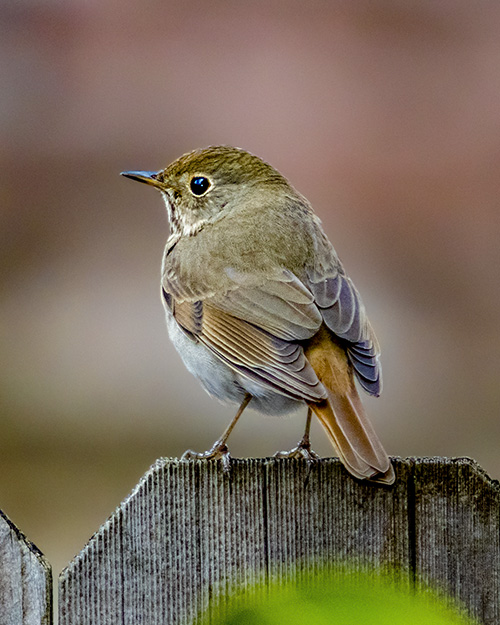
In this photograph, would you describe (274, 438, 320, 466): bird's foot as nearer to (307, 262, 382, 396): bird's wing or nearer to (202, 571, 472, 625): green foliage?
(307, 262, 382, 396): bird's wing

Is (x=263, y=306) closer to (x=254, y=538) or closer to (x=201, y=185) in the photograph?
(x=201, y=185)

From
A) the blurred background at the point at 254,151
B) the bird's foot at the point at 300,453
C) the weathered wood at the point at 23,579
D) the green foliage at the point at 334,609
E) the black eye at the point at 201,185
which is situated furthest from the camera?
the blurred background at the point at 254,151

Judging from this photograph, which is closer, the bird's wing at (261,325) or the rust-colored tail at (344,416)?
the rust-colored tail at (344,416)

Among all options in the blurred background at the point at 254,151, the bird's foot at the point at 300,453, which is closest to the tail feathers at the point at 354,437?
the bird's foot at the point at 300,453

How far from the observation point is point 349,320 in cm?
350

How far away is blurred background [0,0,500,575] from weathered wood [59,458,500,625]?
5280 millimetres

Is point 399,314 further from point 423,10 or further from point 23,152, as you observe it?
point 23,152

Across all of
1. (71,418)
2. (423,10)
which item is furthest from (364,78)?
(71,418)

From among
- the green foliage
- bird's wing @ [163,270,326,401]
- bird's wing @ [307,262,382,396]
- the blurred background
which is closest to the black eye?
bird's wing @ [163,270,326,401]

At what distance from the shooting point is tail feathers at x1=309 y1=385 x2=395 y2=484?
8.86ft

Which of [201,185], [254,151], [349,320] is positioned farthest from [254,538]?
[254,151]

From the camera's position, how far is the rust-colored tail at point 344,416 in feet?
8.91

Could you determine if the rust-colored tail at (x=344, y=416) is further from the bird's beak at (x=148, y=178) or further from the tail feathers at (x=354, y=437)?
the bird's beak at (x=148, y=178)

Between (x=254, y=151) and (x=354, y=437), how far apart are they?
5405mm
